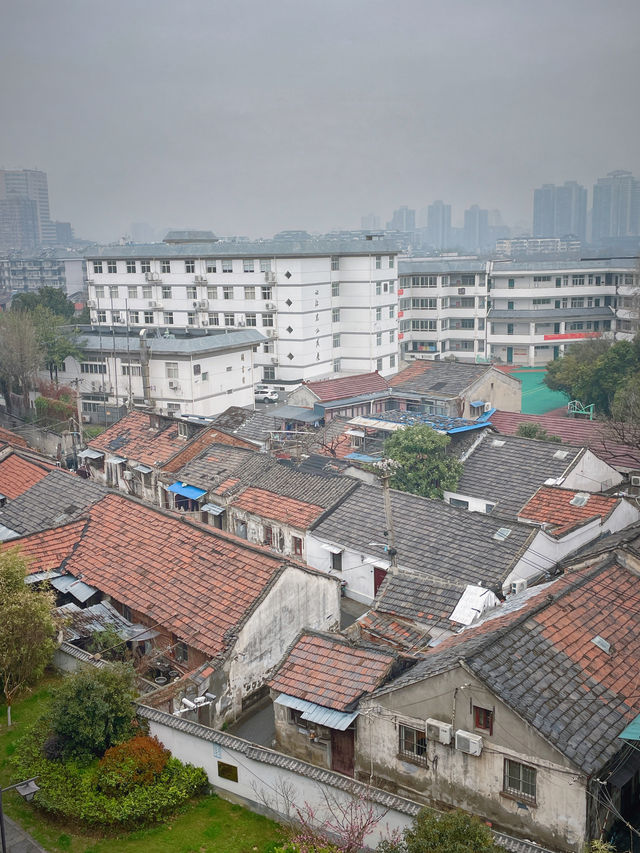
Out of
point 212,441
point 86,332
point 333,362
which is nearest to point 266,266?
point 333,362

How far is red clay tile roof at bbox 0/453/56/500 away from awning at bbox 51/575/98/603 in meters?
7.77

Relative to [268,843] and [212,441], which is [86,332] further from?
[268,843]

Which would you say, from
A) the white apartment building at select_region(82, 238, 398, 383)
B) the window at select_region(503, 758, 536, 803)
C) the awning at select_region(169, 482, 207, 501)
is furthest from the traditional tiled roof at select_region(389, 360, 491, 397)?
the window at select_region(503, 758, 536, 803)

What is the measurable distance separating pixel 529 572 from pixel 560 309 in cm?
5252

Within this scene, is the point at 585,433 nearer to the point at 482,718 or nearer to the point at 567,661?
the point at 567,661

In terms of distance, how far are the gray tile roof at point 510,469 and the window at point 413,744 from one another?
550 inches

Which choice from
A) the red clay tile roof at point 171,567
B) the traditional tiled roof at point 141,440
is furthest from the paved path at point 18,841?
the traditional tiled roof at point 141,440

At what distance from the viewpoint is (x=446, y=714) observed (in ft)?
46.4

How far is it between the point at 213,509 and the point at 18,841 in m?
16.1

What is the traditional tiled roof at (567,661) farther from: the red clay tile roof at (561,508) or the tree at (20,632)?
the tree at (20,632)

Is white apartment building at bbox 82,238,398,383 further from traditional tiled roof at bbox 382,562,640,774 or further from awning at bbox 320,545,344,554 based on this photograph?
traditional tiled roof at bbox 382,562,640,774

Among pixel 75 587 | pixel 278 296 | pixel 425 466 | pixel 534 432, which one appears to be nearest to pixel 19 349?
pixel 278 296

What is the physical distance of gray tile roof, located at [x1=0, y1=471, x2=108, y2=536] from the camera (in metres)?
25.6

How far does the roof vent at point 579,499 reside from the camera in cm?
2620
